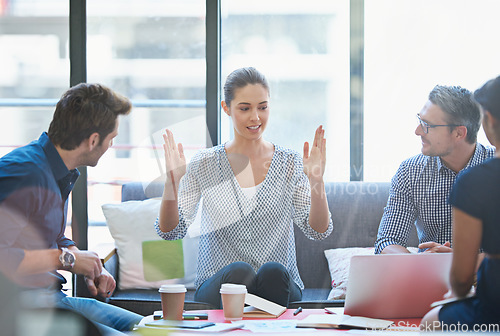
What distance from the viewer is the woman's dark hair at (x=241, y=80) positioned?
2.10 m

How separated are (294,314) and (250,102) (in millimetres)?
926

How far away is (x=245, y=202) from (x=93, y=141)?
73 cm

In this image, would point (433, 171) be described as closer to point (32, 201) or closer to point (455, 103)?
point (455, 103)

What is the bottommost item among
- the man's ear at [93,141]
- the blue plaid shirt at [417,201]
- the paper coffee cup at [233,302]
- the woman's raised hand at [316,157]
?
the paper coffee cup at [233,302]

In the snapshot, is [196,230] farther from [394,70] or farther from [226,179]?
[394,70]

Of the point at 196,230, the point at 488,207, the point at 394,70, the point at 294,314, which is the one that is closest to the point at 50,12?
the point at 196,230

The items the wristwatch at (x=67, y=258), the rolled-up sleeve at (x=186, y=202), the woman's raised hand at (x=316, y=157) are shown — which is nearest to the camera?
the wristwatch at (x=67, y=258)

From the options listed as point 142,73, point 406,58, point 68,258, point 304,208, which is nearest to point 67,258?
point 68,258

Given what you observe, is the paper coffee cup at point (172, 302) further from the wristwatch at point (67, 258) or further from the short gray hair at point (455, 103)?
the short gray hair at point (455, 103)

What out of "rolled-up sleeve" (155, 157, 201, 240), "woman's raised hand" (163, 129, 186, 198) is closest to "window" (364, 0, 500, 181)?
"rolled-up sleeve" (155, 157, 201, 240)

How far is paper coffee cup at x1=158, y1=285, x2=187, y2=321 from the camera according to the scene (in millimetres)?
1320

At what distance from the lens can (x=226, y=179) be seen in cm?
215

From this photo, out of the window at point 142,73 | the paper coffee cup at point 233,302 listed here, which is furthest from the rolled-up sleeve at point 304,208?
the window at point 142,73

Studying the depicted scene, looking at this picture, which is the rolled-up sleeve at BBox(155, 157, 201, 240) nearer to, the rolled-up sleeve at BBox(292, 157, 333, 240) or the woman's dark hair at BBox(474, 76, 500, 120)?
the rolled-up sleeve at BBox(292, 157, 333, 240)
